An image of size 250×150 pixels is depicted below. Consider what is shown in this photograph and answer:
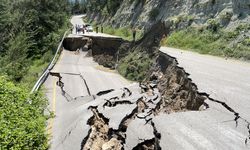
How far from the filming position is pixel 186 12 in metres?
31.0

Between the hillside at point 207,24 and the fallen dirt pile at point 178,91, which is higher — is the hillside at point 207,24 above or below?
above

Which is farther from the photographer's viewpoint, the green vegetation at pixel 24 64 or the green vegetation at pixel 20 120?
the green vegetation at pixel 24 64

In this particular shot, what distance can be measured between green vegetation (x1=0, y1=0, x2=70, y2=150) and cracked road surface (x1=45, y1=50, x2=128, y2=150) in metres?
0.63

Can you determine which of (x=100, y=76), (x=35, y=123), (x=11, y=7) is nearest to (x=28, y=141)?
(x=35, y=123)

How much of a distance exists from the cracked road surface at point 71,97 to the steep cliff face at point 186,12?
26.7 ft

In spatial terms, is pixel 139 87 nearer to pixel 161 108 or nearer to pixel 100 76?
pixel 161 108

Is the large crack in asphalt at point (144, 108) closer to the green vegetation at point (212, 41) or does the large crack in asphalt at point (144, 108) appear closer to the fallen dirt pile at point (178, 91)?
the fallen dirt pile at point (178, 91)

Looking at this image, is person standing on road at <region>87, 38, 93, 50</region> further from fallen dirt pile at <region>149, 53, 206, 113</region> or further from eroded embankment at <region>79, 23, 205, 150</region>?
fallen dirt pile at <region>149, 53, 206, 113</region>

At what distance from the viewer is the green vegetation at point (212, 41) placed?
21.2m

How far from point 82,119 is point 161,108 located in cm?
283

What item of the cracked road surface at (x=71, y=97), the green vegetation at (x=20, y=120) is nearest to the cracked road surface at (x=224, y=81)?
the cracked road surface at (x=71, y=97)

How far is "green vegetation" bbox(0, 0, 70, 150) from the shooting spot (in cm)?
1014

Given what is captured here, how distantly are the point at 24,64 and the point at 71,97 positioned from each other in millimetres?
11299

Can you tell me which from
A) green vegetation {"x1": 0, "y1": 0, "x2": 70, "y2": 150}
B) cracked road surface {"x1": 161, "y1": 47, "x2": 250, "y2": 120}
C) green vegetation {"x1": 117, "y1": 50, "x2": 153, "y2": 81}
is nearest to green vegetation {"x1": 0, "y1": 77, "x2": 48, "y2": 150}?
green vegetation {"x1": 0, "y1": 0, "x2": 70, "y2": 150}
